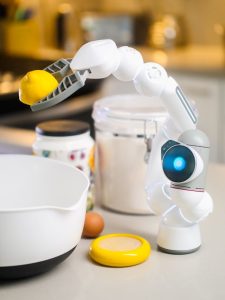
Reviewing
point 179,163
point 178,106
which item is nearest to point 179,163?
point 179,163

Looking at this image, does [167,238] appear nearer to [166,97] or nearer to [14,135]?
[166,97]

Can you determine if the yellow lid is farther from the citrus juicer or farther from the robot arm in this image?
the citrus juicer

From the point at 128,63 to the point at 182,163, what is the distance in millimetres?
168

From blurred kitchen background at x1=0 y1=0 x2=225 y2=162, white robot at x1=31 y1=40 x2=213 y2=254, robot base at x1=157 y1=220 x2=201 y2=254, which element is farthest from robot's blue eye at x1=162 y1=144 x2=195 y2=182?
blurred kitchen background at x1=0 y1=0 x2=225 y2=162

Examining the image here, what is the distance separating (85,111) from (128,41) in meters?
1.13

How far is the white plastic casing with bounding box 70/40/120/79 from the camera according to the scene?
864 millimetres

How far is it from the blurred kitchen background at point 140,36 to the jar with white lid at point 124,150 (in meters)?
1.67

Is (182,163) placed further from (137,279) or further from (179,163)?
(137,279)

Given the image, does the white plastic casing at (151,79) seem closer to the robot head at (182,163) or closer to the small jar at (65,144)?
the robot head at (182,163)

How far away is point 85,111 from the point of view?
264 cm

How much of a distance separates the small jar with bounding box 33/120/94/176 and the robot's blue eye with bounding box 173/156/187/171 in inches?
9.7

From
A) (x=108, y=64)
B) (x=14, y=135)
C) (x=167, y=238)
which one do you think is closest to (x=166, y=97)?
(x=108, y=64)

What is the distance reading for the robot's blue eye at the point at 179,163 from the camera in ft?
2.91

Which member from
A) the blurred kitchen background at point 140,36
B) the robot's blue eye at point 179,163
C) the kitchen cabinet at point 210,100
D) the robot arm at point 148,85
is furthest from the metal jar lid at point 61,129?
the kitchen cabinet at point 210,100
